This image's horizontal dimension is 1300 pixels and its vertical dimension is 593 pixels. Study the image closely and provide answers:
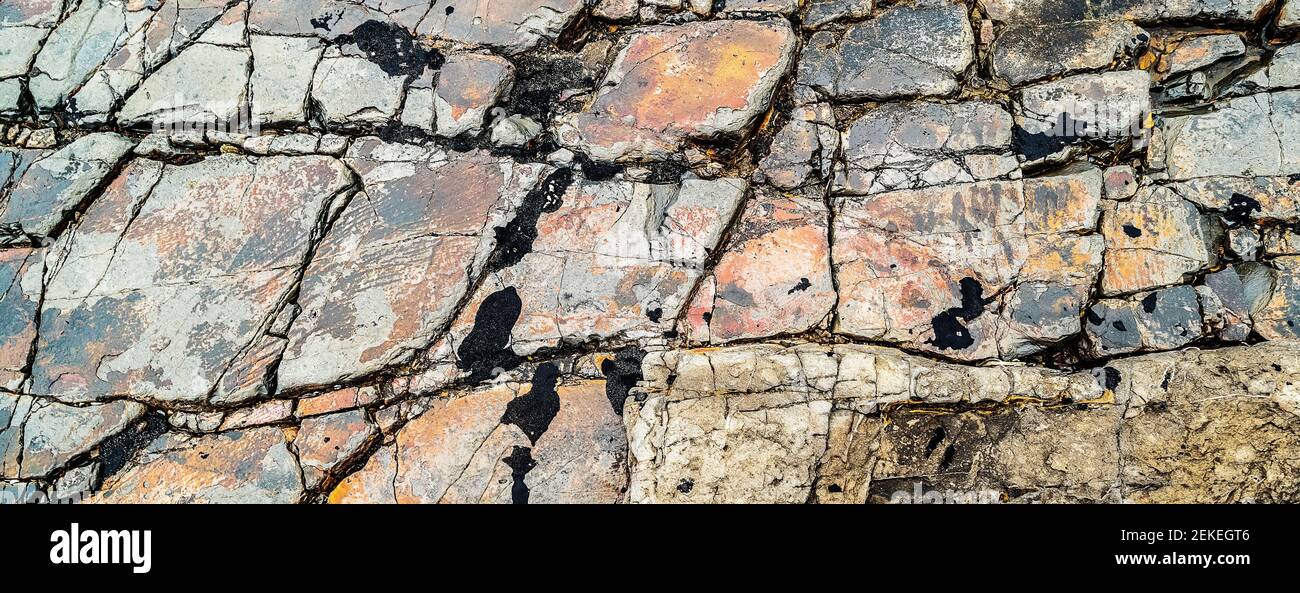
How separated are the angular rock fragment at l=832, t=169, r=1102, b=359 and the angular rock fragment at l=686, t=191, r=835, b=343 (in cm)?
7

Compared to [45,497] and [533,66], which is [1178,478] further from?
[45,497]

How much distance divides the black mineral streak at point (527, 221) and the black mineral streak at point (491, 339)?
0.10m

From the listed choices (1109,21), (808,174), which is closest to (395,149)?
(808,174)

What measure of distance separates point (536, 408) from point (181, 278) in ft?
4.06

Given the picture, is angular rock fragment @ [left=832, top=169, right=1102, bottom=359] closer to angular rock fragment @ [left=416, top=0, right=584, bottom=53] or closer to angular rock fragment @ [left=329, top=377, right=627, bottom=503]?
angular rock fragment @ [left=329, top=377, right=627, bottom=503]

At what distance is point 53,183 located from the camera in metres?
2.59

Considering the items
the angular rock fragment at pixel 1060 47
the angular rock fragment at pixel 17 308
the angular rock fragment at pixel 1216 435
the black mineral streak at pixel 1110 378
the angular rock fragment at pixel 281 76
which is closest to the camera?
the angular rock fragment at pixel 1216 435

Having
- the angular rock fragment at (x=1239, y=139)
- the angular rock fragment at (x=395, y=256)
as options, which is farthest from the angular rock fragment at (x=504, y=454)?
the angular rock fragment at (x=1239, y=139)

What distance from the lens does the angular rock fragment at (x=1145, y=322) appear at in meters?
2.29

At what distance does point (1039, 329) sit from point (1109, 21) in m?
1.12

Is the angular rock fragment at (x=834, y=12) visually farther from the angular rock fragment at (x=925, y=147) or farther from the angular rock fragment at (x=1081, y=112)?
the angular rock fragment at (x=1081, y=112)

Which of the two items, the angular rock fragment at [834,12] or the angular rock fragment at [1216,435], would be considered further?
the angular rock fragment at [834,12]

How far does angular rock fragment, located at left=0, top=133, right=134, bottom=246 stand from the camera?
2543mm

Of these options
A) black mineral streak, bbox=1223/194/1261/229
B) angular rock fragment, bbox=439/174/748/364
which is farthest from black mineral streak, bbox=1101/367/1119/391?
angular rock fragment, bbox=439/174/748/364
